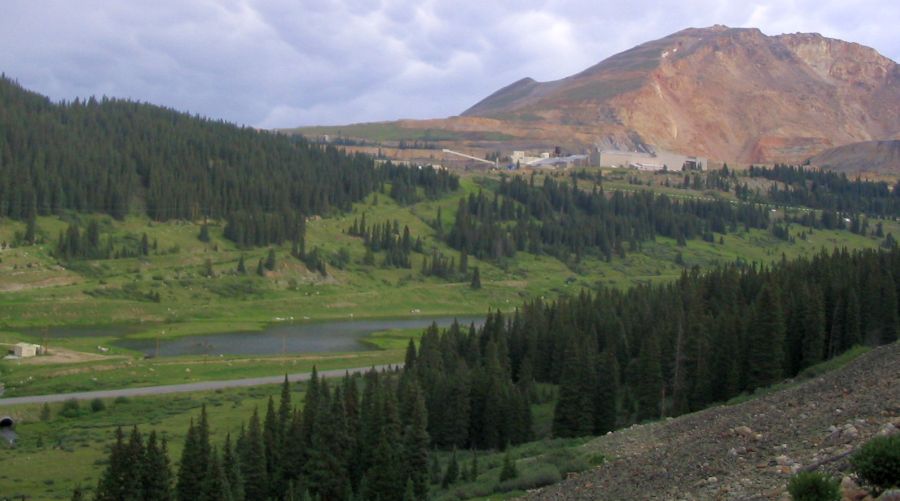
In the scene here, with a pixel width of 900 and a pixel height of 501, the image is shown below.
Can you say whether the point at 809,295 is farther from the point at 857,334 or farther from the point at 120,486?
the point at 120,486

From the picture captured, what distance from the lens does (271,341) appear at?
350ft

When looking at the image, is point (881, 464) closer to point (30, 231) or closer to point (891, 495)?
point (891, 495)

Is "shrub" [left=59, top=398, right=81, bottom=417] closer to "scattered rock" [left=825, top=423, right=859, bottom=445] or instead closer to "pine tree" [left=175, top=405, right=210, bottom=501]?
"pine tree" [left=175, top=405, right=210, bottom=501]

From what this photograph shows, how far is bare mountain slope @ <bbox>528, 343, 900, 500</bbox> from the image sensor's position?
21938mm

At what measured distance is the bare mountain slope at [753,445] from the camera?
21.9 meters

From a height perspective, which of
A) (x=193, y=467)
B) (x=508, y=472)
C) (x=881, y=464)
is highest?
(x=881, y=464)

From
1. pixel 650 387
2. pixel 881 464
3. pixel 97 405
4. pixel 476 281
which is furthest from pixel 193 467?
pixel 476 281

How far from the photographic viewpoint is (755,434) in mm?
27062

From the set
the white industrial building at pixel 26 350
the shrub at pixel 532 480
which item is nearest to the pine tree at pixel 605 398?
the shrub at pixel 532 480

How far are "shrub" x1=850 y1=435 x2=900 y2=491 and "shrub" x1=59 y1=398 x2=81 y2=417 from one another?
5772 centimetres

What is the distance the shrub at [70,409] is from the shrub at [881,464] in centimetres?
5772

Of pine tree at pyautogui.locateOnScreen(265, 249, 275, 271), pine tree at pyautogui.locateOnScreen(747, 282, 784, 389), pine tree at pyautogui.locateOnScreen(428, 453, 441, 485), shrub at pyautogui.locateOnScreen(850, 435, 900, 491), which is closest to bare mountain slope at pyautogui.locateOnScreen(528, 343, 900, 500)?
shrub at pyautogui.locateOnScreen(850, 435, 900, 491)

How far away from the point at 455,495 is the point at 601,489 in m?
10.1

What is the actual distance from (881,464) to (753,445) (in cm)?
962
